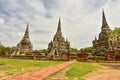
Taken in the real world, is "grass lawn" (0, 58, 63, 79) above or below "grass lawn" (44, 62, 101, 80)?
above

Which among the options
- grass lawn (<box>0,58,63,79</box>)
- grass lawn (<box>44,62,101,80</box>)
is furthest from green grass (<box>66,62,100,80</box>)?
grass lawn (<box>0,58,63,79</box>)

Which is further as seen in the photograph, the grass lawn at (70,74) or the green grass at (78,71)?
the green grass at (78,71)

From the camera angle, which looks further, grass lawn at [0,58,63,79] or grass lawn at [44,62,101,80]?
grass lawn at [0,58,63,79]

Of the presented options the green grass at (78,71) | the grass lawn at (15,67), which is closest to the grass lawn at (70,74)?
the green grass at (78,71)

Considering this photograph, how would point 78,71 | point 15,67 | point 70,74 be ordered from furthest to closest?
point 15,67, point 78,71, point 70,74

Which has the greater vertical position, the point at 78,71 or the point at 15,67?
the point at 15,67

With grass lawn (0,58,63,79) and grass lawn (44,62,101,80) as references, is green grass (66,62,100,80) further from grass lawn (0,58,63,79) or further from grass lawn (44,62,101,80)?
grass lawn (0,58,63,79)

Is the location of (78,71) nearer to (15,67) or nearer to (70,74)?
(70,74)

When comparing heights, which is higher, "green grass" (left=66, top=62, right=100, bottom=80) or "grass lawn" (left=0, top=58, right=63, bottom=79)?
"grass lawn" (left=0, top=58, right=63, bottom=79)

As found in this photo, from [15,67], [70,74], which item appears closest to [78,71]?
[70,74]

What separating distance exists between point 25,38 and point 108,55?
4084 centimetres

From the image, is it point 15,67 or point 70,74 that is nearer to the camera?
point 70,74

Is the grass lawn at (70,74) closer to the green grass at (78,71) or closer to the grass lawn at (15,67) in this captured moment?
the green grass at (78,71)

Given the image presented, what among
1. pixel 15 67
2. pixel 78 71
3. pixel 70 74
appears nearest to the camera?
pixel 70 74
